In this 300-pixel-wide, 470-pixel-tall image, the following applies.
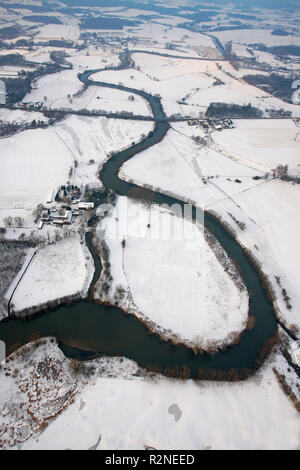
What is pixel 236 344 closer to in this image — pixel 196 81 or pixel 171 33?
pixel 196 81

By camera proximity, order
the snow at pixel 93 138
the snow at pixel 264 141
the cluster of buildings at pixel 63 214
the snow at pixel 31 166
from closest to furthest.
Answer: the cluster of buildings at pixel 63 214 < the snow at pixel 31 166 < the snow at pixel 93 138 < the snow at pixel 264 141

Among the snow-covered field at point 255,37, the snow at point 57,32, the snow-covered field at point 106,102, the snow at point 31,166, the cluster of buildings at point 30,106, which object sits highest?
the snow-covered field at point 255,37

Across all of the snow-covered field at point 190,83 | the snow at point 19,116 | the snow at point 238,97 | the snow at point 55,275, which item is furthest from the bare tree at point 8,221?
the snow at point 238,97

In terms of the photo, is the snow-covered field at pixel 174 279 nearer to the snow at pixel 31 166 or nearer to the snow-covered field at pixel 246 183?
the snow-covered field at pixel 246 183

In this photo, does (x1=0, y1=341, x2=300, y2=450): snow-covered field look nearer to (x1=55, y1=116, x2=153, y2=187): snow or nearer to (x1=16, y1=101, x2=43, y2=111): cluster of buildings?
(x1=55, y1=116, x2=153, y2=187): snow

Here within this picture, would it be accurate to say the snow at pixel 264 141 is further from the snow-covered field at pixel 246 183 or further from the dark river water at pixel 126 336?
the dark river water at pixel 126 336

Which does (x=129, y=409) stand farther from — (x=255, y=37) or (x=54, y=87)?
(x=255, y=37)

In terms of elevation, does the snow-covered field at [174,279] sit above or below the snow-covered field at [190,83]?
below

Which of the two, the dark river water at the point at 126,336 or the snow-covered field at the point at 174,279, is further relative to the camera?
the snow-covered field at the point at 174,279

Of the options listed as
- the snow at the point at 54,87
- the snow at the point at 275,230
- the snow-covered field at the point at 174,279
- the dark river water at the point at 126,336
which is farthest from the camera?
the snow at the point at 54,87
